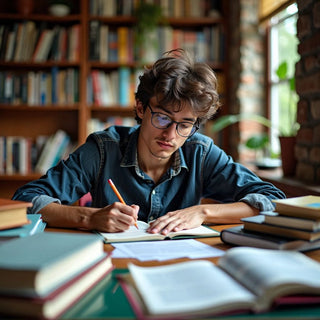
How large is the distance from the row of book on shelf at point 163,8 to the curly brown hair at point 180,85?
2071 millimetres

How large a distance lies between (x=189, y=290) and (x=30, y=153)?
10.4 ft

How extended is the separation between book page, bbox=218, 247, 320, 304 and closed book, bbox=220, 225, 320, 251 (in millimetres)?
150

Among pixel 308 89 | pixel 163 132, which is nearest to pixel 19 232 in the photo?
pixel 163 132

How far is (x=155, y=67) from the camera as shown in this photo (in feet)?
5.39

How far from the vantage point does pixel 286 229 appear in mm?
1058

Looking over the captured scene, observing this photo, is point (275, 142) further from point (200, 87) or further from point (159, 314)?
point (159, 314)

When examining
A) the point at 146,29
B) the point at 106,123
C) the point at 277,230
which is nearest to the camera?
the point at 277,230

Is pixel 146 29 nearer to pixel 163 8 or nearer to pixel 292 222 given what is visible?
pixel 163 8

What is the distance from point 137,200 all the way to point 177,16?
2.41m

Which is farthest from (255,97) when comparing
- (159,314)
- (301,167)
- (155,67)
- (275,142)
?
(159,314)

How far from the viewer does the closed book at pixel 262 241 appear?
103cm

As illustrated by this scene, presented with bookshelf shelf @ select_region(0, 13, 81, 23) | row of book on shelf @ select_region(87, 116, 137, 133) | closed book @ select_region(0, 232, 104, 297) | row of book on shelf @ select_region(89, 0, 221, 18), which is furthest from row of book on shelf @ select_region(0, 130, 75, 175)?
closed book @ select_region(0, 232, 104, 297)

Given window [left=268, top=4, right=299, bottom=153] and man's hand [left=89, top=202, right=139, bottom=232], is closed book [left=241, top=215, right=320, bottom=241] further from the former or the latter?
window [left=268, top=4, right=299, bottom=153]

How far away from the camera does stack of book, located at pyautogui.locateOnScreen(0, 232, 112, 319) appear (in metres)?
0.63
